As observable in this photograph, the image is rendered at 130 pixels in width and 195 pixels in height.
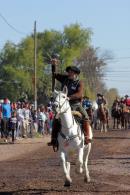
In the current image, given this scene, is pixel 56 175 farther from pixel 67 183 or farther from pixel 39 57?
pixel 39 57

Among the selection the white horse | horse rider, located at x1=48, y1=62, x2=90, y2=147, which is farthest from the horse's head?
horse rider, located at x1=48, y1=62, x2=90, y2=147

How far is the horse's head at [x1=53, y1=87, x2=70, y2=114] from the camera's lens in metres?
13.3

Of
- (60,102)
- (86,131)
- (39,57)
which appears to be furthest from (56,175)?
(39,57)

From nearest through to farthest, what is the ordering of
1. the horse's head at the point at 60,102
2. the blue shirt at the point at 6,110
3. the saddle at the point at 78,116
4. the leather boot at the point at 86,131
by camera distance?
the horse's head at the point at 60,102 < the saddle at the point at 78,116 < the leather boot at the point at 86,131 < the blue shirt at the point at 6,110

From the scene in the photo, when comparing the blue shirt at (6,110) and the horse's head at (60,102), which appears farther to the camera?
the blue shirt at (6,110)

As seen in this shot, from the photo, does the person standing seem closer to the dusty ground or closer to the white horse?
the dusty ground

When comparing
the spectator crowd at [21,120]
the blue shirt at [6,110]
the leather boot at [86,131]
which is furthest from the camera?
the spectator crowd at [21,120]

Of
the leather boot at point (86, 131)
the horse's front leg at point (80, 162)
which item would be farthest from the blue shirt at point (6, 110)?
the horse's front leg at point (80, 162)

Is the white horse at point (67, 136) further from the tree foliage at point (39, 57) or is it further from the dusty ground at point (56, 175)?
the tree foliage at point (39, 57)

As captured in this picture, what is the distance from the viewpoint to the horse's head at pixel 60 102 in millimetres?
13305

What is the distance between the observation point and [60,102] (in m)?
13.4

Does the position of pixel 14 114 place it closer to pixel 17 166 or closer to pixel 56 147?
pixel 17 166

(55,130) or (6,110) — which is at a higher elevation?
(55,130)

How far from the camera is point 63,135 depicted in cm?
1397
